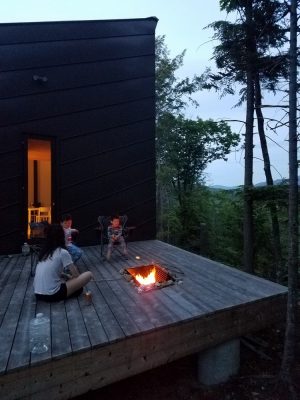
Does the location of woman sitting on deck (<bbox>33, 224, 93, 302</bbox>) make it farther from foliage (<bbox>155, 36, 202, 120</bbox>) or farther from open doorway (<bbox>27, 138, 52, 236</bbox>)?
foliage (<bbox>155, 36, 202, 120</bbox>)

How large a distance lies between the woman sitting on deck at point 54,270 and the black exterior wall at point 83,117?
11.0ft

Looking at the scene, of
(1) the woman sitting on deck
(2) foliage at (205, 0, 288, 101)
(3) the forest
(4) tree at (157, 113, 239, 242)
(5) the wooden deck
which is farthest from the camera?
(4) tree at (157, 113, 239, 242)

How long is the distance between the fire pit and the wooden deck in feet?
0.44

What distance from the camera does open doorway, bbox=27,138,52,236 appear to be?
9195 mm

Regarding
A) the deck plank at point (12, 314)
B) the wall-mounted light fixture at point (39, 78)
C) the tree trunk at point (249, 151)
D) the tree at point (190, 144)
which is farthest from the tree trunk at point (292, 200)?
the tree at point (190, 144)

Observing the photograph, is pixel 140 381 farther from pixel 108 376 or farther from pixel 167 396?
pixel 108 376

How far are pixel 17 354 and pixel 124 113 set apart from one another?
6.87 m

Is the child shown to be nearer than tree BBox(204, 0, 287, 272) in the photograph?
Yes

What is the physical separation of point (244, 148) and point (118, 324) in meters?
5.81

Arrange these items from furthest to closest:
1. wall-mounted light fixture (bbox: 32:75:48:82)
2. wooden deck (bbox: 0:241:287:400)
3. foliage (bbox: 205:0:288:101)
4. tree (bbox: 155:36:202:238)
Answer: tree (bbox: 155:36:202:238) < wall-mounted light fixture (bbox: 32:75:48:82) < foliage (bbox: 205:0:288:101) < wooden deck (bbox: 0:241:287:400)

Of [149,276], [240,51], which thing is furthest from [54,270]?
[240,51]

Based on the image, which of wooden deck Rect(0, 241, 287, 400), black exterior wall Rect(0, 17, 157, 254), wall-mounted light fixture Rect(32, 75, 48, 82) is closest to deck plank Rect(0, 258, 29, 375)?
wooden deck Rect(0, 241, 287, 400)

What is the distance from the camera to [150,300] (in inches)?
151

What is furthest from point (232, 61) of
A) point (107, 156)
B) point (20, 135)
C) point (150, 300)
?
point (150, 300)
